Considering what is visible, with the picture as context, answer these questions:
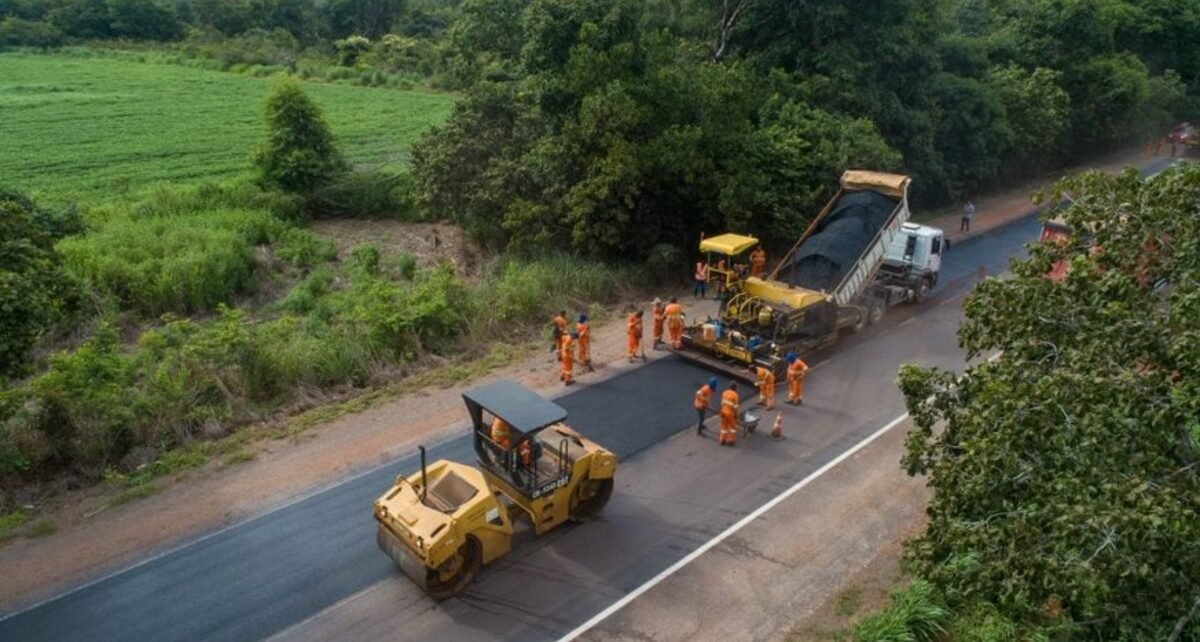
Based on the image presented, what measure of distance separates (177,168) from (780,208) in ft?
81.1

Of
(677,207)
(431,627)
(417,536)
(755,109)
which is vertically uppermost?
(755,109)

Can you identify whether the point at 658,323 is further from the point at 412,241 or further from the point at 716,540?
the point at 412,241

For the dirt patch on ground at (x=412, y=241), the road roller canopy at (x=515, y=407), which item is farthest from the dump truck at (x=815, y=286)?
the dirt patch on ground at (x=412, y=241)

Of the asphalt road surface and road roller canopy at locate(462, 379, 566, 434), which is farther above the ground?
road roller canopy at locate(462, 379, 566, 434)

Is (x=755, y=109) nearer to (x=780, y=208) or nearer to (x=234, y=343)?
(x=780, y=208)

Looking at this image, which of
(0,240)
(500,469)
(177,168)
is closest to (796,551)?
(500,469)

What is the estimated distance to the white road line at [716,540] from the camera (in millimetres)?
10617

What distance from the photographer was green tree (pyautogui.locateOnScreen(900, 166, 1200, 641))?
270 inches

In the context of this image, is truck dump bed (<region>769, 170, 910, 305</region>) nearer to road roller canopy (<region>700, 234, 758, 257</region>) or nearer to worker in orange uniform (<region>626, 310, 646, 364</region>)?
road roller canopy (<region>700, 234, 758, 257</region>)

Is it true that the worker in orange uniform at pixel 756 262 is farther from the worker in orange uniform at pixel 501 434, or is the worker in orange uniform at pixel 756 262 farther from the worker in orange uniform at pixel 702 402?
the worker in orange uniform at pixel 501 434

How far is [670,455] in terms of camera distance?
1448 cm

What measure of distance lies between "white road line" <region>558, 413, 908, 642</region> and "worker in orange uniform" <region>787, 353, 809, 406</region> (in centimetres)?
159

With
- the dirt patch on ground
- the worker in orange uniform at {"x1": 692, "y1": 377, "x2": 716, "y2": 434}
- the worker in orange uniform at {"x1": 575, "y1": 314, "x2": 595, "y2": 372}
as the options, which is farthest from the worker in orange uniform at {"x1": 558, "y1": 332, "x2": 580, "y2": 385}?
the dirt patch on ground

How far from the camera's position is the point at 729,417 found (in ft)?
48.0
